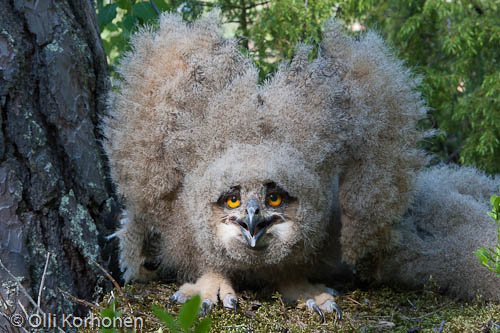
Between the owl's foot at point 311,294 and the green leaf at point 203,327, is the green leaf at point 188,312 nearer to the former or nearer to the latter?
the green leaf at point 203,327

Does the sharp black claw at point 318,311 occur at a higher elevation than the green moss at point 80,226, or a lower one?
lower

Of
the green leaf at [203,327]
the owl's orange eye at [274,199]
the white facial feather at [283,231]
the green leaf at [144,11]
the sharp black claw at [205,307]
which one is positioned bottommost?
the sharp black claw at [205,307]

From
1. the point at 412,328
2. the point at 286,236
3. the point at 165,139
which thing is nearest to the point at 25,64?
the point at 165,139

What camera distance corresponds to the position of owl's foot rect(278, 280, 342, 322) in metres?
2.67

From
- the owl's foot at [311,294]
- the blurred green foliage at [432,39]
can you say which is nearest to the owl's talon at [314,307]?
the owl's foot at [311,294]

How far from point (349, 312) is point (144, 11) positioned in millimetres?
2191

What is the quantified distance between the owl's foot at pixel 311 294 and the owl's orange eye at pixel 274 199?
0.57 m

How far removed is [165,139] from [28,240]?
84 cm

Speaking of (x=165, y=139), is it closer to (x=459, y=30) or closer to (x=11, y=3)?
(x=11, y=3)

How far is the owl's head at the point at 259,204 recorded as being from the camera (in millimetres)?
2383

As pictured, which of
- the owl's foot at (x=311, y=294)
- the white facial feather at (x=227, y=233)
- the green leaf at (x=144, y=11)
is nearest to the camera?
the white facial feather at (x=227, y=233)

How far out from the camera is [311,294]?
2.77 metres

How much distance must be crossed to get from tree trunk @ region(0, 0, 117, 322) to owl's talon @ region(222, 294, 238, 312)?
27.9 inches

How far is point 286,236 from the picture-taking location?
242 cm
